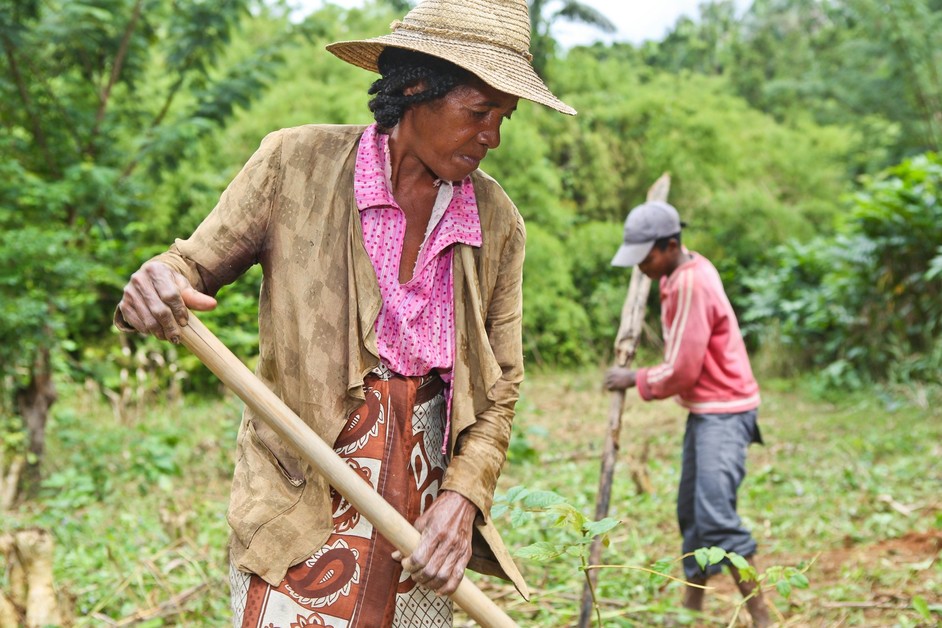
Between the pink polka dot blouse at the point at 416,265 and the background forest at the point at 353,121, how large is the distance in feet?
7.39

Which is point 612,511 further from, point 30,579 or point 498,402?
point 498,402

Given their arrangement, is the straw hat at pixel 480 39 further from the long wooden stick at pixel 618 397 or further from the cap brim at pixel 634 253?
the long wooden stick at pixel 618 397

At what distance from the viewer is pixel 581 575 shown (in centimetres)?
418

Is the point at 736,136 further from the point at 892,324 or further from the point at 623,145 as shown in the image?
the point at 892,324

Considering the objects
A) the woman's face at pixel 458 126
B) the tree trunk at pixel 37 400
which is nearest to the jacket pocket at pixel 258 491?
the woman's face at pixel 458 126

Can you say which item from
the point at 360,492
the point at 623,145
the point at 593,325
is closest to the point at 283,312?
the point at 360,492

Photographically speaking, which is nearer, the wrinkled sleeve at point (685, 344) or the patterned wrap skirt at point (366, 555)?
the patterned wrap skirt at point (366, 555)

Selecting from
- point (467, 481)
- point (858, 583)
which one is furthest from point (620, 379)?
point (467, 481)

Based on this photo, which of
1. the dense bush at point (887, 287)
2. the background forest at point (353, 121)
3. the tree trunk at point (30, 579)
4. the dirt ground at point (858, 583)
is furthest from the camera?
the dense bush at point (887, 287)

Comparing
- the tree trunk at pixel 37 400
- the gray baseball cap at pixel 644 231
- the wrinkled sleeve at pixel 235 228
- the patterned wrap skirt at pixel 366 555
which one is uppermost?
the wrinkled sleeve at pixel 235 228

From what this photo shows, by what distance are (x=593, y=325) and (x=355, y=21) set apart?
7.00 m

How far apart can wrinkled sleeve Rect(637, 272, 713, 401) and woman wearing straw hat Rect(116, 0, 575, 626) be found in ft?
5.90

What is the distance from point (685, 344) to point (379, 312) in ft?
6.66

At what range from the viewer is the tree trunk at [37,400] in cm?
608
